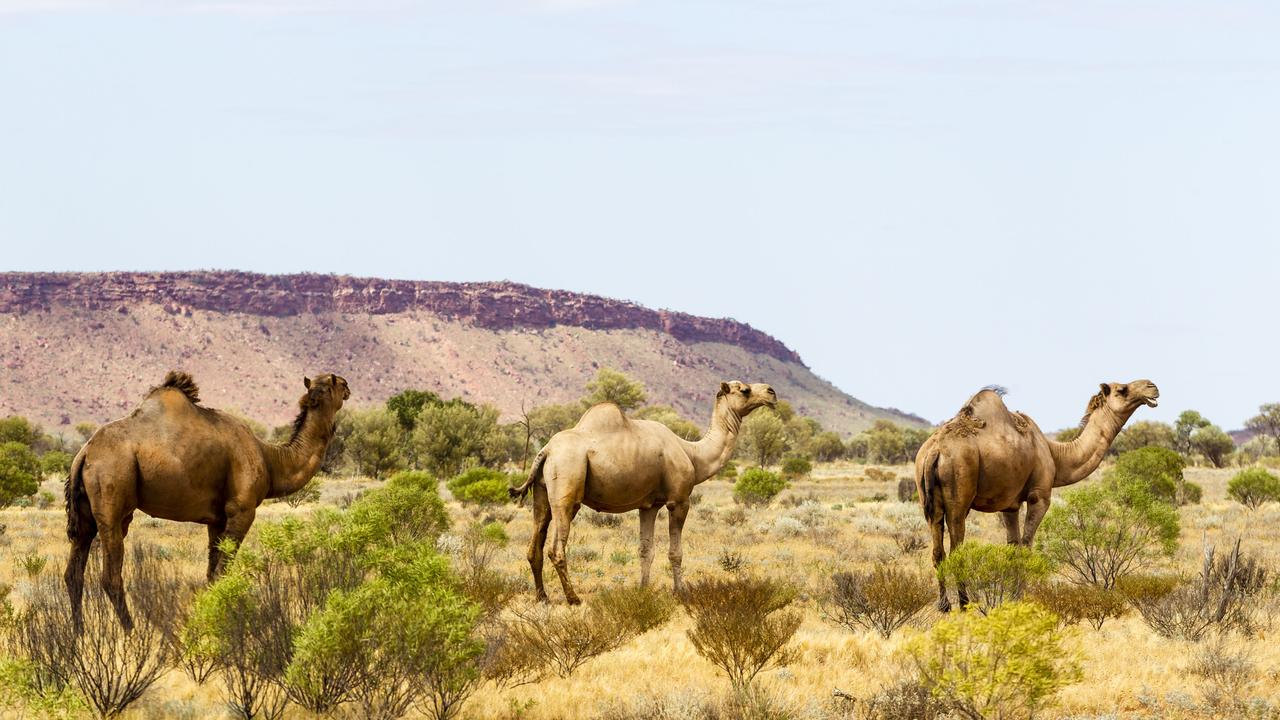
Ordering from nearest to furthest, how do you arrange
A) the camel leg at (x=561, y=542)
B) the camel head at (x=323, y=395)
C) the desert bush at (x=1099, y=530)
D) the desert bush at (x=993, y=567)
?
the desert bush at (x=993, y=567)
the camel head at (x=323, y=395)
the camel leg at (x=561, y=542)
the desert bush at (x=1099, y=530)

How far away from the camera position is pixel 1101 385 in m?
17.0

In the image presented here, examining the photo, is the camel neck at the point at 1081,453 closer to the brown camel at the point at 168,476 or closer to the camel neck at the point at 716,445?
the camel neck at the point at 716,445

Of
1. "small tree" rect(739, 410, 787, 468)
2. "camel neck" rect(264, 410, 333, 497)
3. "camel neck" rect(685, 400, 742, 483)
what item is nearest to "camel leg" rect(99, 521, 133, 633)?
"camel neck" rect(264, 410, 333, 497)

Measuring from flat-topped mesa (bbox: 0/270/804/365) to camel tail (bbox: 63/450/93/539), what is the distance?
120647mm

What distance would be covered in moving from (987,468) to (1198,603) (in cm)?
262

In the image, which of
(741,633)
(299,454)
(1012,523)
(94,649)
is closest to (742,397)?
(1012,523)

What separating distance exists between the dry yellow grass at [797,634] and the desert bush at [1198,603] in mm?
272

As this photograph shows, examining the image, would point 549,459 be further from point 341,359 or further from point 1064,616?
point 341,359

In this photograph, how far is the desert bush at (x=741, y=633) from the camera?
1092 centimetres

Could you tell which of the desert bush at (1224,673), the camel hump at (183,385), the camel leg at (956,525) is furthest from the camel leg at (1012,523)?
the camel hump at (183,385)

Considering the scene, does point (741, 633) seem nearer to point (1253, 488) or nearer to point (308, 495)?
point (308, 495)

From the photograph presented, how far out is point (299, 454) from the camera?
547 inches

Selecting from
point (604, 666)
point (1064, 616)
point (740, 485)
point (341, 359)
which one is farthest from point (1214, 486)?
point (341, 359)

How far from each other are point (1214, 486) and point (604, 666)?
4398cm
